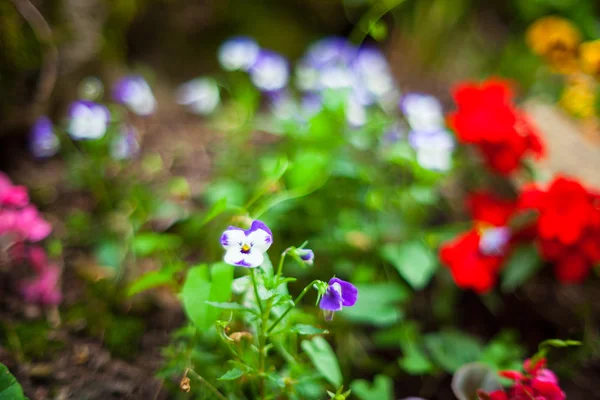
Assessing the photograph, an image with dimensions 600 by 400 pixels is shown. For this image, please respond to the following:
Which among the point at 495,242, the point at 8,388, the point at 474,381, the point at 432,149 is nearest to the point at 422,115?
the point at 432,149

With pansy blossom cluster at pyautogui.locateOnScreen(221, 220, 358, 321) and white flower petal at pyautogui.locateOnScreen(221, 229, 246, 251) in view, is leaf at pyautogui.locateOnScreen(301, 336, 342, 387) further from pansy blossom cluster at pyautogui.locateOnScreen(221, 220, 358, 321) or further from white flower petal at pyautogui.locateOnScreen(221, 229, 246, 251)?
white flower petal at pyautogui.locateOnScreen(221, 229, 246, 251)

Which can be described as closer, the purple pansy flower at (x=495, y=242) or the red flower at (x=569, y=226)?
the red flower at (x=569, y=226)

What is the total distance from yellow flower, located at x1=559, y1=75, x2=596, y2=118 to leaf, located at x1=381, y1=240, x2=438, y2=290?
1.18 meters

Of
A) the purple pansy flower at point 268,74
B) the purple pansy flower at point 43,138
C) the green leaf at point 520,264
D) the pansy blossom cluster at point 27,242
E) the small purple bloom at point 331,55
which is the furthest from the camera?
the small purple bloom at point 331,55

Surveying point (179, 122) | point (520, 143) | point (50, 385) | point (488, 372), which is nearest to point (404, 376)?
point (488, 372)

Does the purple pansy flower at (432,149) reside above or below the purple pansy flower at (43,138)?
above

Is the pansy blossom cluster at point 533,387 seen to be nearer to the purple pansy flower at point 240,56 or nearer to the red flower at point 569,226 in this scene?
the red flower at point 569,226

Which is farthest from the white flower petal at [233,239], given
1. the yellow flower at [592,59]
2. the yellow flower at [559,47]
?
the yellow flower at [559,47]

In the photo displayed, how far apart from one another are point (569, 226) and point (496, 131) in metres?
0.31

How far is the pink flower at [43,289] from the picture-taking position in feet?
3.68

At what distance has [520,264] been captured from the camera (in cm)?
117

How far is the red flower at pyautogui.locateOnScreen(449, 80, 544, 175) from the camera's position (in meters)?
1.24

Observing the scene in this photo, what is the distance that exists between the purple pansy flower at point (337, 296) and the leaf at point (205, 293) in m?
0.19

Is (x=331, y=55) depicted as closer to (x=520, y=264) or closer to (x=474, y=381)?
(x=520, y=264)
